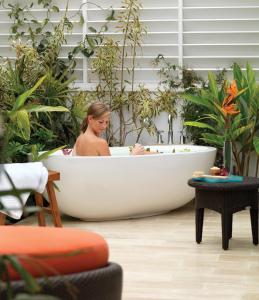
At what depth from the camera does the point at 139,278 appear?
387cm

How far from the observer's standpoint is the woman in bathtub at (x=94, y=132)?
5.82 meters

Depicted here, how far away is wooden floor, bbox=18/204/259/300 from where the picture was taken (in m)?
3.60

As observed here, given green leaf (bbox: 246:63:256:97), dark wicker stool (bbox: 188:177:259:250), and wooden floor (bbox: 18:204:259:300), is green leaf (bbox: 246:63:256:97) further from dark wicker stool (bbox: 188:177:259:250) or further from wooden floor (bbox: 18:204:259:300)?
dark wicker stool (bbox: 188:177:259:250)

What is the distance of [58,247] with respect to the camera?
2.13 m

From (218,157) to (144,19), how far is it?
5.53ft

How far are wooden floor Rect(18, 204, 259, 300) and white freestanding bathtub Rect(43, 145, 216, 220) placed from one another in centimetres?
11

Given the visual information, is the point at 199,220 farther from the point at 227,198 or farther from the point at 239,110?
the point at 239,110

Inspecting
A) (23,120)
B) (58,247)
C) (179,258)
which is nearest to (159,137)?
(23,120)

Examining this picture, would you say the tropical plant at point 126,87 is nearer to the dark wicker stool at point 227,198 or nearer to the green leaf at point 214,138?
the green leaf at point 214,138

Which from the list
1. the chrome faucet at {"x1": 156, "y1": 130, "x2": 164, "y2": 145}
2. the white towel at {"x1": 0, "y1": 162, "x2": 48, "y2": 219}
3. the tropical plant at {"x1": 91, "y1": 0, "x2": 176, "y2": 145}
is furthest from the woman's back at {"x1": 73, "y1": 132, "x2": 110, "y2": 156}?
the chrome faucet at {"x1": 156, "y1": 130, "x2": 164, "y2": 145}

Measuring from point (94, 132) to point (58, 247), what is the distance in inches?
151

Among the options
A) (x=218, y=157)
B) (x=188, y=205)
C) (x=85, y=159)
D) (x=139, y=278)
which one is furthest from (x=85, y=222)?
Result: (x=139, y=278)

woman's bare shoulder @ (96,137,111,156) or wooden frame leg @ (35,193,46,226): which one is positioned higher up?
woman's bare shoulder @ (96,137,111,156)

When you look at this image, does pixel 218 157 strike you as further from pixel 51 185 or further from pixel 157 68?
pixel 51 185
